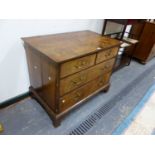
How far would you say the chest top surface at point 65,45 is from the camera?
40.4 inches

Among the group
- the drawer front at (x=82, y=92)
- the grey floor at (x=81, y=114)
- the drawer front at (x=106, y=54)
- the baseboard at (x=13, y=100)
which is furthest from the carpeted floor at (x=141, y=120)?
the baseboard at (x=13, y=100)

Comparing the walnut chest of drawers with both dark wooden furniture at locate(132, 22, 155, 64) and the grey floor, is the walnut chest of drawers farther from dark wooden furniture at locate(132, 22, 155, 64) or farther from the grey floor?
dark wooden furniture at locate(132, 22, 155, 64)

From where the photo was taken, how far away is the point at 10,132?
1.27 m

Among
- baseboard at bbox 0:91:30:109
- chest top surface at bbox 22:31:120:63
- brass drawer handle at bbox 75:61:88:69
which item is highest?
chest top surface at bbox 22:31:120:63

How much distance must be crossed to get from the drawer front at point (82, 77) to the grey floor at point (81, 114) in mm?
424

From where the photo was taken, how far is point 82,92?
4.64 feet

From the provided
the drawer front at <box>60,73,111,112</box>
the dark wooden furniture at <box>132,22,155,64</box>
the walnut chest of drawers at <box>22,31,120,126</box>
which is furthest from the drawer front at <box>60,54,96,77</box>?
the dark wooden furniture at <box>132,22,155,64</box>

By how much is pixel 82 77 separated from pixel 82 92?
0.73 feet

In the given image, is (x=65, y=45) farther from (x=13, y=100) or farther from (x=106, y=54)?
(x=13, y=100)

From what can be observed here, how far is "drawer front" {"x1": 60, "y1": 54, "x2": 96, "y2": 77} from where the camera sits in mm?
1013

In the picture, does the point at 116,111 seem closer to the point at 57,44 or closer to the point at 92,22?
the point at 57,44

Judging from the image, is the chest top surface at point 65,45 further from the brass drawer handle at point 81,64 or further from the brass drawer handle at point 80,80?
the brass drawer handle at point 80,80

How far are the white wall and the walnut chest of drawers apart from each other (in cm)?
9

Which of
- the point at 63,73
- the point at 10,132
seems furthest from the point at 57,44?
the point at 10,132
